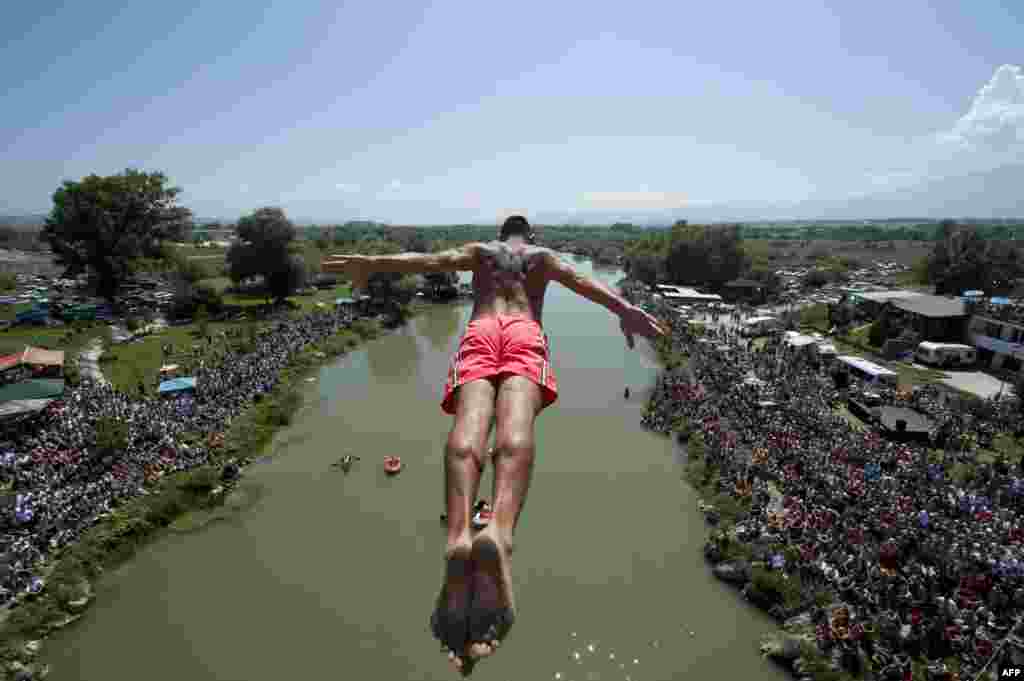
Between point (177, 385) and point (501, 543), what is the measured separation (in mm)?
20304

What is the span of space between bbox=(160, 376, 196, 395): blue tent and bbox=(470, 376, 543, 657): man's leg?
19812 mm

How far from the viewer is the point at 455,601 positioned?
7.22 ft

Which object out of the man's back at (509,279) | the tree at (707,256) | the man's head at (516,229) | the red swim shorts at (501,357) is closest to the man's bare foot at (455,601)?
the red swim shorts at (501,357)

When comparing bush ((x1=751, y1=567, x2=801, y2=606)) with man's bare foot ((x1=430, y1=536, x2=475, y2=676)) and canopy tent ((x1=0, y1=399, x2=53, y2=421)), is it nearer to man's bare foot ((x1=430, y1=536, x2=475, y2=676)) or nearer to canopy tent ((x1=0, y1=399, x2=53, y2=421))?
man's bare foot ((x1=430, y1=536, x2=475, y2=676))

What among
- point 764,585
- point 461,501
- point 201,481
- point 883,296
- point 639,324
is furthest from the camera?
point 883,296

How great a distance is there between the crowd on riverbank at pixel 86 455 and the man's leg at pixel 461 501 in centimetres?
1269

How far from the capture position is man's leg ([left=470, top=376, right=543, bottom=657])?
2.13 meters

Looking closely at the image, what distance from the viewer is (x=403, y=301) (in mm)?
38062

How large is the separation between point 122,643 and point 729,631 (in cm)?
1202

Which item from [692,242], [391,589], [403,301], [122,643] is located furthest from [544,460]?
[692,242]

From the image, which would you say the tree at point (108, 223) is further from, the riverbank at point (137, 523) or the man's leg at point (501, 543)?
the man's leg at point (501, 543)

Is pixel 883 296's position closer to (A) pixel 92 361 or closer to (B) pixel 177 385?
(B) pixel 177 385

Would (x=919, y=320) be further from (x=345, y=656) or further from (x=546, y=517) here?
(x=345, y=656)

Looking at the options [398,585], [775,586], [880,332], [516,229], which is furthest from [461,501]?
[880,332]
